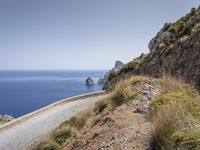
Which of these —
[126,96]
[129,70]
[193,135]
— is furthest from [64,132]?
[129,70]

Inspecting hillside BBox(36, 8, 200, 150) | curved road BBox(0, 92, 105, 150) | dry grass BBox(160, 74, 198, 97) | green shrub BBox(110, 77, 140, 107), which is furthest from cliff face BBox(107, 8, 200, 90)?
curved road BBox(0, 92, 105, 150)

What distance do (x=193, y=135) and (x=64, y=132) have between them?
7.47m

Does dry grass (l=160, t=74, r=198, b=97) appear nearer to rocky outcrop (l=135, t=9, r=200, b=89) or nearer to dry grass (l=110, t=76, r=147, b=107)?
dry grass (l=110, t=76, r=147, b=107)

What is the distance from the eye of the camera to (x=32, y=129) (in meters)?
15.4

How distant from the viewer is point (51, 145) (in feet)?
31.3

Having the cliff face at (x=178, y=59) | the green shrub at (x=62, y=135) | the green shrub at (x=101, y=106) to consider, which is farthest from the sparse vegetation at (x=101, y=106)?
the cliff face at (x=178, y=59)

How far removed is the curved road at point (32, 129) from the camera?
510 inches

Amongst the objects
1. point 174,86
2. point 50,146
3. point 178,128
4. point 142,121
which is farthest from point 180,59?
point 178,128

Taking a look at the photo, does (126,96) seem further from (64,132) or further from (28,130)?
(28,130)

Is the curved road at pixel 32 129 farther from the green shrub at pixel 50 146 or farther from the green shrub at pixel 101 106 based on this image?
the green shrub at pixel 101 106

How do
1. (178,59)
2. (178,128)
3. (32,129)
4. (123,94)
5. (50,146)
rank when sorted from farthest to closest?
(178,59) < (32,129) < (123,94) < (50,146) < (178,128)

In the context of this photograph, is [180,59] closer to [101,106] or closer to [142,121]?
[101,106]

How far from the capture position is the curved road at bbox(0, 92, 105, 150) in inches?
510

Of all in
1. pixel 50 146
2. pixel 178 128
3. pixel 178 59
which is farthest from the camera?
pixel 178 59
